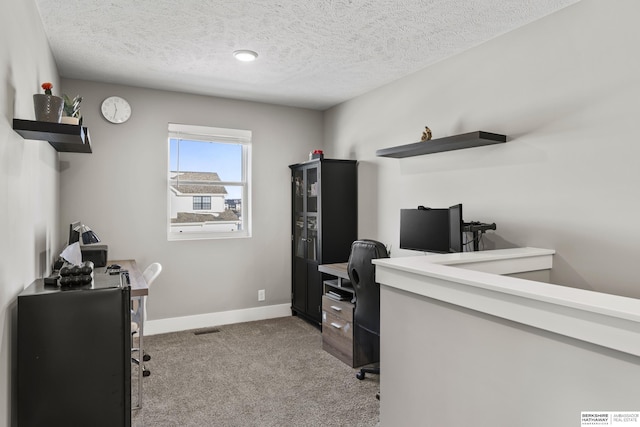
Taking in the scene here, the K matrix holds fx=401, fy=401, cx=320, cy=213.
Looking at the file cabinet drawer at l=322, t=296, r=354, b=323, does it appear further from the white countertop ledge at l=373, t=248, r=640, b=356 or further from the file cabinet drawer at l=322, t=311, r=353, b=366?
the white countertop ledge at l=373, t=248, r=640, b=356

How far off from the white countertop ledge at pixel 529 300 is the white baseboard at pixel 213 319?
3027 millimetres

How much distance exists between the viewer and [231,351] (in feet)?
12.2

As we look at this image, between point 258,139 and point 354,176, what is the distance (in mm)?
1242

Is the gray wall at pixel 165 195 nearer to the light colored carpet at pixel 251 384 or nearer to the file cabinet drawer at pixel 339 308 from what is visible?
the light colored carpet at pixel 251 384

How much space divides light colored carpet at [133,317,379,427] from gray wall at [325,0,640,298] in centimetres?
156

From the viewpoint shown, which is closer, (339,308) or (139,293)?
(139,293)

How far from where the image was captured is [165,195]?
425 centimetres

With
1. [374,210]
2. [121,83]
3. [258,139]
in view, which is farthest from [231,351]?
[121,83]

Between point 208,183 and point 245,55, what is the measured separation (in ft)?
5.73

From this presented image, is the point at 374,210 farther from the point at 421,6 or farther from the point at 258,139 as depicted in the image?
the point at 421,6

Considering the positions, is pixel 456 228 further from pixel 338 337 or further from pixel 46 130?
pixel 46 130

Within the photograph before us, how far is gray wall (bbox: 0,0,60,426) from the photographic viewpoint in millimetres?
1658

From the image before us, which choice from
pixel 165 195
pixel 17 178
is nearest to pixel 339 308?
pixel 165 195

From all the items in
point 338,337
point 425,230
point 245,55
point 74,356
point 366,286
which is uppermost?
point 245,55
